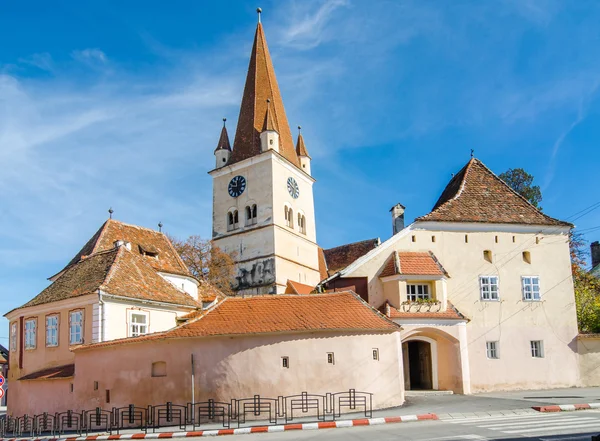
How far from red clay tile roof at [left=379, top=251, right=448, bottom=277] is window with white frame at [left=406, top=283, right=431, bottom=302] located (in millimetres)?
843

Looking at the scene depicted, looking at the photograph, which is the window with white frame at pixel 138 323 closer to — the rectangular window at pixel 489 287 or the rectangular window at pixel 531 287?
the rectangular window at pixel 489 287

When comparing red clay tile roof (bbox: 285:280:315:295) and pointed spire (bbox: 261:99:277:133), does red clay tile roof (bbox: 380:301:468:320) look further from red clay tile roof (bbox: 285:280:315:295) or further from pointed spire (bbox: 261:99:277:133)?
pointed spire (bbox: 261:99:277:133)

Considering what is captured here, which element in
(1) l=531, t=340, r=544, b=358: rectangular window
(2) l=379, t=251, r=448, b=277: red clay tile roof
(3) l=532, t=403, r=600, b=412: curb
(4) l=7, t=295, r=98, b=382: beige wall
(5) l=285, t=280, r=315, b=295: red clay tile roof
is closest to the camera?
(3) l=532, t=403, r=600, b=412: curb

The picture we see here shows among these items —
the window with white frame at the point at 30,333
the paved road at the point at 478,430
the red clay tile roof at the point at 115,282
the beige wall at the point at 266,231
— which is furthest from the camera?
the beige wall at the point at 266,231

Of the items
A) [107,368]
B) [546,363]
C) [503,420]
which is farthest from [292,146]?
[503,420]

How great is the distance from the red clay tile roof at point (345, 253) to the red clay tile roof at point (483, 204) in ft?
83.6

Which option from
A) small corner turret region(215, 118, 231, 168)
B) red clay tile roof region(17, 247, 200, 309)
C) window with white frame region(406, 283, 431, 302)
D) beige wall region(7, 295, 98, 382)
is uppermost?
small corner turret region(215, 118, 231, 168)

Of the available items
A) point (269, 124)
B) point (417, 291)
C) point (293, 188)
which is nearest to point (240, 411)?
point (417, 291)

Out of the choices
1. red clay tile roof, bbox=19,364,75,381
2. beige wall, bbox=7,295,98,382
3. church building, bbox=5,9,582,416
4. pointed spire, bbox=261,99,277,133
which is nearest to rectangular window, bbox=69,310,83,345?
church building, bbox=5,9,582,416

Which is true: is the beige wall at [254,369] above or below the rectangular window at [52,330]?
below

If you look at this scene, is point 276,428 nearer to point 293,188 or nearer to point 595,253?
point 293,188

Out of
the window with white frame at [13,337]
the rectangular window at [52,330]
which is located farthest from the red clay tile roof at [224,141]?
the rectangular window at [52,330]

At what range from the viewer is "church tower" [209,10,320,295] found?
55844 mm

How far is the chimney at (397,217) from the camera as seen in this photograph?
39.6m
